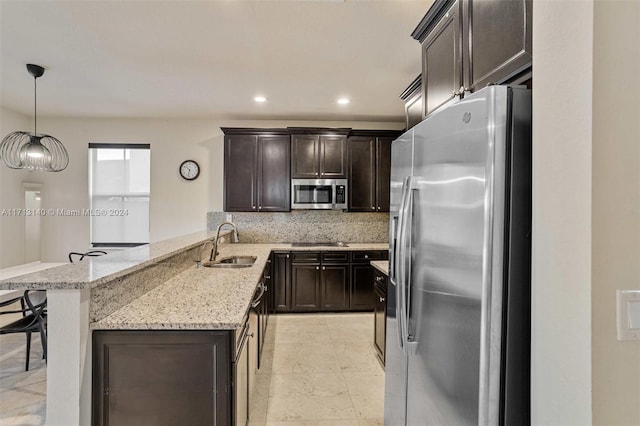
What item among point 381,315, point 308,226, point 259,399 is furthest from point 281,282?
point 259,399

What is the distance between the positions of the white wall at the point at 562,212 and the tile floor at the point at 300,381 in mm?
1572

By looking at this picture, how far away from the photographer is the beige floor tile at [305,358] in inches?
109

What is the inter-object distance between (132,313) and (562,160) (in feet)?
5.92

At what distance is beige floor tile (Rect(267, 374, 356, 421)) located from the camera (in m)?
2.18

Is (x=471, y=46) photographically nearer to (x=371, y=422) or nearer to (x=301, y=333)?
(x=371, y=422)

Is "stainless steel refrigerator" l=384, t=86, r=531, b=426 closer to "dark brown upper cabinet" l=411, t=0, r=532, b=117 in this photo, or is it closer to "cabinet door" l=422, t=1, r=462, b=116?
"dark brown upper cabinet" l=411, t=0, r=532, b=117

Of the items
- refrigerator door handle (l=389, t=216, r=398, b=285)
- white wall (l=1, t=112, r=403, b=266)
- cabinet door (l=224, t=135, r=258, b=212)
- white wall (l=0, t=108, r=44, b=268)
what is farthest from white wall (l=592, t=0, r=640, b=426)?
white wall (l=0, t=108, r=44, b=268)

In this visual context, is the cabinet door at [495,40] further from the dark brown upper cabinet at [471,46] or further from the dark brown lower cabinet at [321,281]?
the dark brown lower cabinet at [321,281]

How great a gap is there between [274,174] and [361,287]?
6.44 feet

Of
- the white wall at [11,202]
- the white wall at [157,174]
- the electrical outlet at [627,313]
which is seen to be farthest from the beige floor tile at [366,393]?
the white wall at [11,202]

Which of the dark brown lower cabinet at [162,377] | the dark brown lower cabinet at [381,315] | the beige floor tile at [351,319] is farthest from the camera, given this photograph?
the beige floor tile at [351,319]

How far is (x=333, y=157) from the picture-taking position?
4449 millimetres

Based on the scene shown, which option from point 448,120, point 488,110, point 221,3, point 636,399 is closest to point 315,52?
point 221,3

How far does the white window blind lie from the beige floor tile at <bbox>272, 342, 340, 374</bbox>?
9.98 ft
